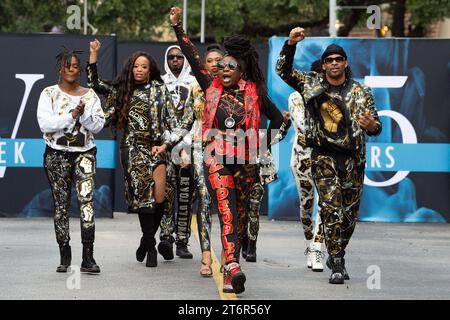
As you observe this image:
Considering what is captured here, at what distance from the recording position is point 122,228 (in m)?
16.2

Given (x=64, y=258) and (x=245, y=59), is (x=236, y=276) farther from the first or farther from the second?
(x=64, y=258)

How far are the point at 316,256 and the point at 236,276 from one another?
225 centimetres

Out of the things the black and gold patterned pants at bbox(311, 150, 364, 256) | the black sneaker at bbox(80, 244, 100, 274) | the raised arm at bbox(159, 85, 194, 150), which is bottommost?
the black sneaker at bbox(80, 244, 100, 274)

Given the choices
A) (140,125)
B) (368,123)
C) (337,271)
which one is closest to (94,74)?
(140,125)

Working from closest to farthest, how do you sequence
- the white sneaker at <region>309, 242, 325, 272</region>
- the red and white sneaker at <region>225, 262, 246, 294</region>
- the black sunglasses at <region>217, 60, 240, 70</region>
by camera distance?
the red and white sneaker at <region>225, 262, 246, 294</region> < the black sunglasses at <region>217, 60, 240, 70</region> < the white sneaker at <region>309, 242, 325, 272</region>

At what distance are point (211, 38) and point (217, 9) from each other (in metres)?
4.34

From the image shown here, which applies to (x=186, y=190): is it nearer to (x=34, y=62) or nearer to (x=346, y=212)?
(x=346, y=212)

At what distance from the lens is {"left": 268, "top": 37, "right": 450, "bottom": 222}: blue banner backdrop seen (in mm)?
17531

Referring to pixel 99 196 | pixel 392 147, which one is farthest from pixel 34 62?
pixel 392 147

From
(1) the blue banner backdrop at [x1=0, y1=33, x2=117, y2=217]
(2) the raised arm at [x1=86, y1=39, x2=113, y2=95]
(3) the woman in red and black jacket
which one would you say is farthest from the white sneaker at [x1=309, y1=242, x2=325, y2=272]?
(1) the blue banner backdrop at [x1=0, y1=33, x2=117, y2=217]

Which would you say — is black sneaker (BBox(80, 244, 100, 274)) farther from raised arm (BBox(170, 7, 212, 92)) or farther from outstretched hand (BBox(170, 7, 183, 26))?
outstretched hand (BBox(170, 7, 183, 26))

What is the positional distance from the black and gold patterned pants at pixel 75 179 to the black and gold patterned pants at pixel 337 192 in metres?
1.90

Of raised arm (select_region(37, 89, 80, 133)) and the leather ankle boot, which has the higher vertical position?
raised arm (select_region(37, 89, 80, 133))

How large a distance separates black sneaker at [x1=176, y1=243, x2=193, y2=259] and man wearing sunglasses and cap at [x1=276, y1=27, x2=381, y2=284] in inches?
80.4
